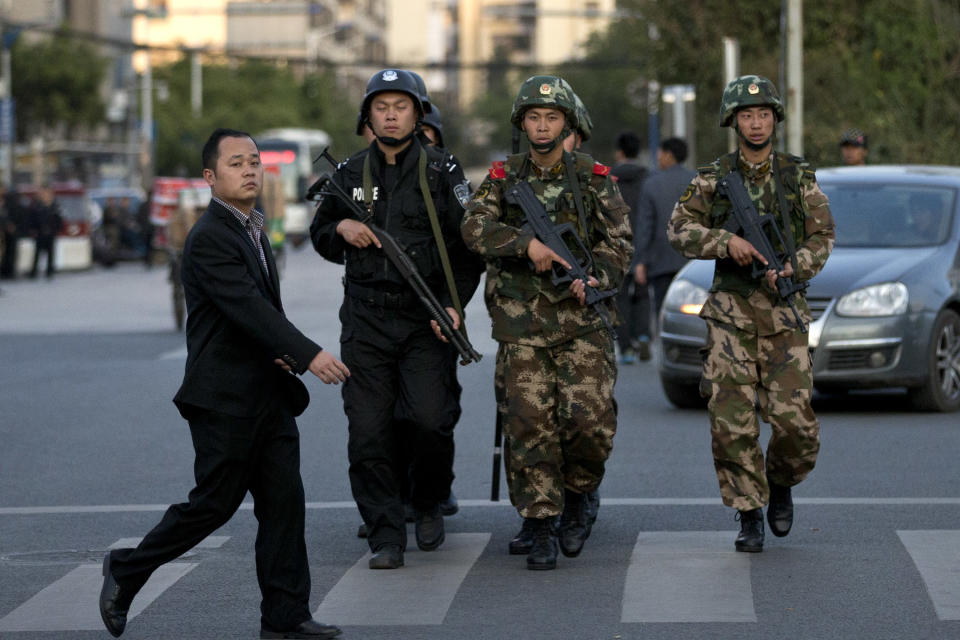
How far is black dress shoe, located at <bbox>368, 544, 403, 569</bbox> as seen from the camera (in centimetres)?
751

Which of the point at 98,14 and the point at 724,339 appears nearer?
the point at 724,339

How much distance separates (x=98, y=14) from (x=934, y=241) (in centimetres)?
7319

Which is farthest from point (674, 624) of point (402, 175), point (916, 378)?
point (916, 378)

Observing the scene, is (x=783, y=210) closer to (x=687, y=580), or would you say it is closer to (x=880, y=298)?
(x=687, y=580)

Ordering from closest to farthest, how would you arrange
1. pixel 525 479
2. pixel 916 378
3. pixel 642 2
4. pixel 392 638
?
pixel 392 638 → pixel 525 479 → pixel 916 378 → pixel 642 2

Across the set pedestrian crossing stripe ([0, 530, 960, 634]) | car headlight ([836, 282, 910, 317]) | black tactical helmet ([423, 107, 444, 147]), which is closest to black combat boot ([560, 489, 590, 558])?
pedestrian crossing stripe ([0, 530, 960, 634])

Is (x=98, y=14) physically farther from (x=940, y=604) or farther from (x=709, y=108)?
(x=940, y=604)

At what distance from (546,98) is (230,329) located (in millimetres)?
1881

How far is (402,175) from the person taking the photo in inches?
307

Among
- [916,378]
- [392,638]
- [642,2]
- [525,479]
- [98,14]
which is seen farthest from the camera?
[98,14]

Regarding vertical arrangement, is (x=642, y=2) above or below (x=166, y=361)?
above

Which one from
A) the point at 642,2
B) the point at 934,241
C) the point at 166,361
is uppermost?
the point at 642,2

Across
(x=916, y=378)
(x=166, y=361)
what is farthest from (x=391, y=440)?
(x=166, y=361)

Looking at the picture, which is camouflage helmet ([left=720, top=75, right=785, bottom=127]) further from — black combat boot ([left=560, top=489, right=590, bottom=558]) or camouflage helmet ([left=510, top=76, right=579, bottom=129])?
black combat boot ([left=560, top=489, right=590, bottom=558])
